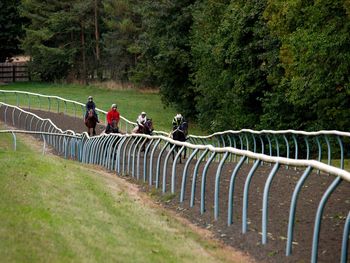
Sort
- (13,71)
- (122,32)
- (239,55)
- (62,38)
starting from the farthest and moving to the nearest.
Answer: (13,71) < (62,38) < (122,32) < (239,55)

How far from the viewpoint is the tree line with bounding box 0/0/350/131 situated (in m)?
29.9

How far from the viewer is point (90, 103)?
1278 inches

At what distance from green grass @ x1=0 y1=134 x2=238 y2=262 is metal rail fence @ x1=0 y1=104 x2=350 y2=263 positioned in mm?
867

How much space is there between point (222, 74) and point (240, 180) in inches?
1096

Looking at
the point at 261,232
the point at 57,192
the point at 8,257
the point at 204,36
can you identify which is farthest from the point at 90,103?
the point at 8,257

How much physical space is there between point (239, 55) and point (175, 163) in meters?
26.7

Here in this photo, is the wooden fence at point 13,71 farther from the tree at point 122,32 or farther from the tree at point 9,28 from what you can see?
the tree at point 122,32

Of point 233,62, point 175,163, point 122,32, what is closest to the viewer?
point 175,163

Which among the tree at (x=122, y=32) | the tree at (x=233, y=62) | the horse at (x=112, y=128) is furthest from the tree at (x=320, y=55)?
the tree at (x=122, y=32)

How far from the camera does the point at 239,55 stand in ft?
135

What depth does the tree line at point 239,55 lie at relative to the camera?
29906mm

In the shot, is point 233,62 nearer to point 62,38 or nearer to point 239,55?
point 239,55

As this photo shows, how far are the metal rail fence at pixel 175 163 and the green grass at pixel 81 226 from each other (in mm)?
867

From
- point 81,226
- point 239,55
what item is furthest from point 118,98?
point 81,226
